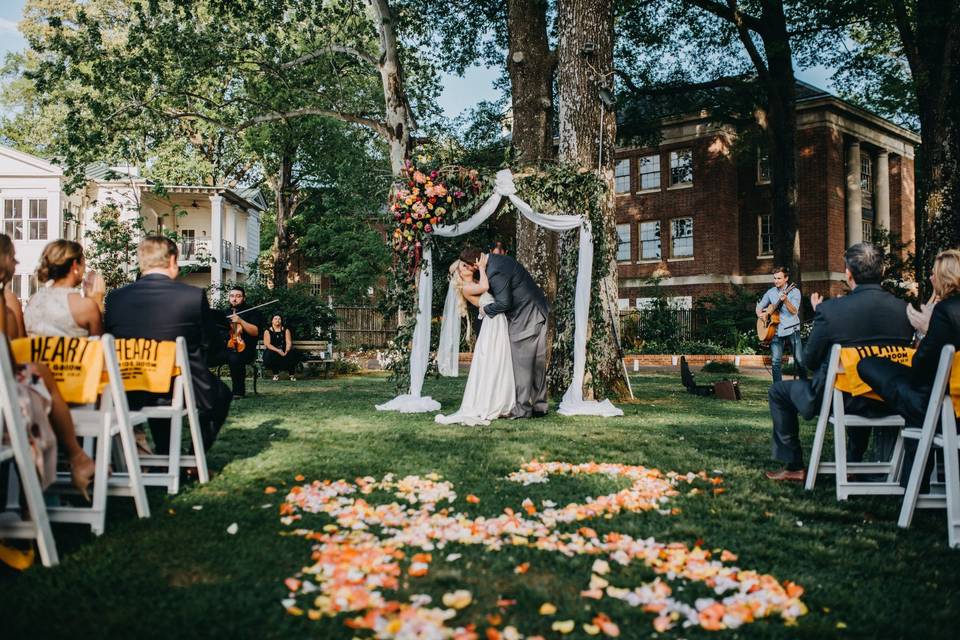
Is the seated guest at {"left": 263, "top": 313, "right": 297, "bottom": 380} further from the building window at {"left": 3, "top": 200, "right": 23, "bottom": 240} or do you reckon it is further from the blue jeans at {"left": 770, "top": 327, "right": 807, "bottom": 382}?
the building window at {"left": 3, "top": 200, "right": 23, "bottom": 240}

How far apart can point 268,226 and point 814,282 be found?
1329 inches

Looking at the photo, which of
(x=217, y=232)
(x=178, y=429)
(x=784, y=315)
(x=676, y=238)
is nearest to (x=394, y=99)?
(x=784, y=315)

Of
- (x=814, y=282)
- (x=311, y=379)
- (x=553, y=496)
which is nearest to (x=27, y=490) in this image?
(x=553, y=496)

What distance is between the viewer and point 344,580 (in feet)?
10.5

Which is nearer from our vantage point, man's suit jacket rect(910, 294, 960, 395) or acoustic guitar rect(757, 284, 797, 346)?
man's suit jacket rect(910, 294, 960, 395)

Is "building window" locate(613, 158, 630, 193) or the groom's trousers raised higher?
"building window" locate(613, 158, 630, 193)

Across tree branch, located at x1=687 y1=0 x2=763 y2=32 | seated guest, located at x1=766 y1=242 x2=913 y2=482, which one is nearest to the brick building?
tree branch, located at x1=687 y1=0 x2=763 y2=32

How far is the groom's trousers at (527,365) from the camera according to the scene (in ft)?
30.0

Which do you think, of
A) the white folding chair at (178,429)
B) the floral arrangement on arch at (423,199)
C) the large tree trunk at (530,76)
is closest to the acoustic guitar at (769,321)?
the large tree trunk at (530,76)

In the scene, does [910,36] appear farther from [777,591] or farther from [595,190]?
[777,591]

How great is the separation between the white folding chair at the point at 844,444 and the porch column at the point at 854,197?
2804cm

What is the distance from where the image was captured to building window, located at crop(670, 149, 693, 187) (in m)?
31.5

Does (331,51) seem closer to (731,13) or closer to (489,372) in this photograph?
(731,13)

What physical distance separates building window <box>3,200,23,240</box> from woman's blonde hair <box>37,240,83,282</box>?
106ft
